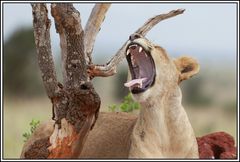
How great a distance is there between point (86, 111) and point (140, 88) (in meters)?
0.49

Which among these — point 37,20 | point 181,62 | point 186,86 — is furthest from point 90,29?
point 186,86

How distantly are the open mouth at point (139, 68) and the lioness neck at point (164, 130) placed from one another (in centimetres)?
12

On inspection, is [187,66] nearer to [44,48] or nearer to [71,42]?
[71,42]

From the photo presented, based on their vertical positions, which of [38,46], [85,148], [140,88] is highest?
[38,46]

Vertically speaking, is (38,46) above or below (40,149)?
above

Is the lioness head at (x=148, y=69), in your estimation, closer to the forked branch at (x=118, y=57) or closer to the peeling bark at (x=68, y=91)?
the peeling bark at (x=68, y=91)

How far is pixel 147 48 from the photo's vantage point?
13.2 ft

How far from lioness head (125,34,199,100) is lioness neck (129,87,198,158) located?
70mm

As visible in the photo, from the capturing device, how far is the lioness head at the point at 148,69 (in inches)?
157

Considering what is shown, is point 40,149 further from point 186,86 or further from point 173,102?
point 186,86

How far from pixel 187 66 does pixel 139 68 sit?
353 mm

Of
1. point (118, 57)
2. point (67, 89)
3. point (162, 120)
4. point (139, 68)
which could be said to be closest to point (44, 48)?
point (67, 89)

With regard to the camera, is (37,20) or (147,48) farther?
(37,20)

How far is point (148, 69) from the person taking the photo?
409 cm
